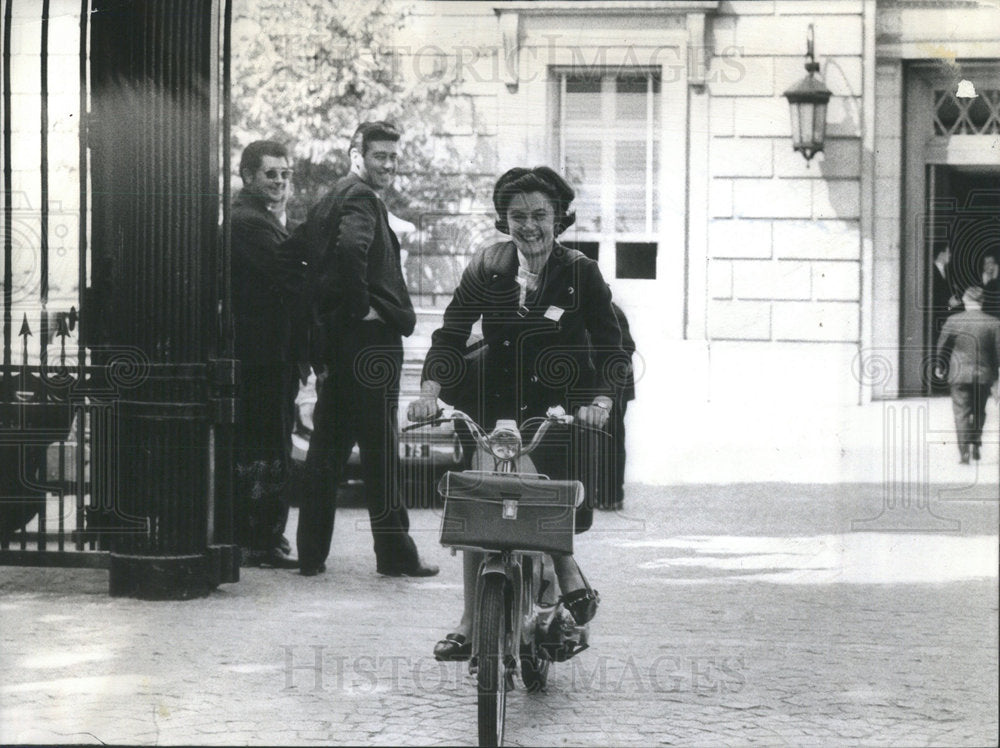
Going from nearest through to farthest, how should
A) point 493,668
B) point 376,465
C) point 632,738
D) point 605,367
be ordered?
point 493,668 → point 632,738 → point 605,367 → point 376,465

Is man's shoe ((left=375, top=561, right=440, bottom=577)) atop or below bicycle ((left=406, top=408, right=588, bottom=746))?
below

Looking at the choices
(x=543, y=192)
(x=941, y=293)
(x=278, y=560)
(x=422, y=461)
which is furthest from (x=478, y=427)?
(x=941, y=293)

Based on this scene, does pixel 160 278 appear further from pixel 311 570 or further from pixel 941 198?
pixel 941 198

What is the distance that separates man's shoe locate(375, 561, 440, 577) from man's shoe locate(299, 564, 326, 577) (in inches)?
11.8

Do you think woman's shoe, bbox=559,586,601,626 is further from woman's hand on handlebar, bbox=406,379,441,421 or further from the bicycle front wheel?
woman's hand on handlebar, bbox=406,379,441,421

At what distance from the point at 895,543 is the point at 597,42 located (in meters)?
2.59

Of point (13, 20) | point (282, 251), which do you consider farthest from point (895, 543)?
point (13, 20)

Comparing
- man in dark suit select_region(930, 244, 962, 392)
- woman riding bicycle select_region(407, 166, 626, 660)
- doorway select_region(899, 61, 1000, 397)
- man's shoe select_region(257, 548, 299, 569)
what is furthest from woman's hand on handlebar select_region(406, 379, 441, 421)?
man in dark suit select_region(930, 244, 962, 392)

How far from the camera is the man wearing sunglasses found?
286 inches

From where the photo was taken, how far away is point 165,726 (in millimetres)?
5969

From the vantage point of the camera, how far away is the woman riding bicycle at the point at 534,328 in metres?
6.48

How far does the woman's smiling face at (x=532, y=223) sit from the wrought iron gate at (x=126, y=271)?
1564 millimetres

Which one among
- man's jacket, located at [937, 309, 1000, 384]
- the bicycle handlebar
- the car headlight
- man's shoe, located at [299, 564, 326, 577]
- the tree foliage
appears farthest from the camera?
man's shoe, located at [299, 564, 326, 577]

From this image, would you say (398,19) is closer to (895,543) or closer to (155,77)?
(155,77)
